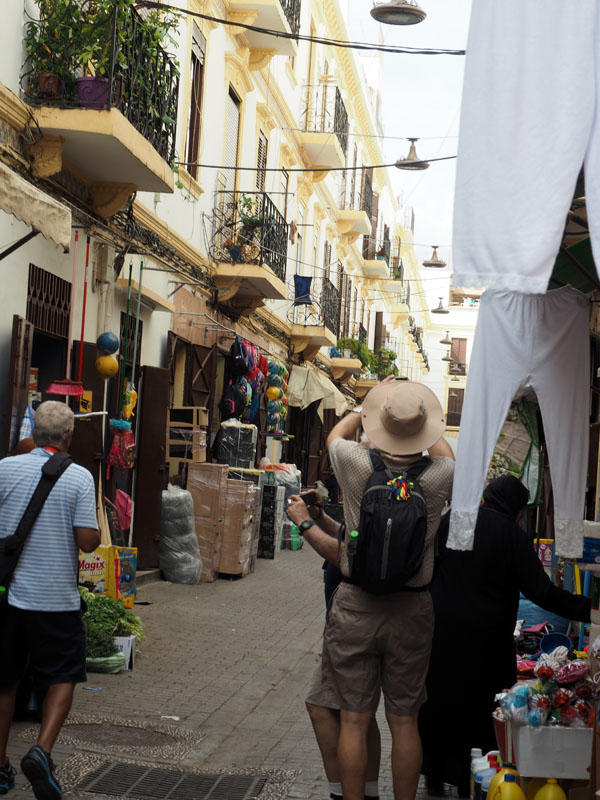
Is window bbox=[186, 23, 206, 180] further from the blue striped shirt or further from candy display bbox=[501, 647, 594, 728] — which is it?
candy display bbox=[501, 647, 594, 728]

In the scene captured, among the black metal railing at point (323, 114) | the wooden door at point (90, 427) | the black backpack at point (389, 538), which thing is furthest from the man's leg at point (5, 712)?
the black metal railing at point (323, 114)

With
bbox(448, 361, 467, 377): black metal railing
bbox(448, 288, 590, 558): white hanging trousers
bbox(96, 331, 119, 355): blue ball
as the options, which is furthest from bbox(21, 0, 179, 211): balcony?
bbox(448, 361, 467, 377): black metal railing

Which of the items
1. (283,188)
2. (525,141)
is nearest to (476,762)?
(525,141)

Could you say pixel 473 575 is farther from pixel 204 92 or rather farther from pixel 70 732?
pixel 204 92

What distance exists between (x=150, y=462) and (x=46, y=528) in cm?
822

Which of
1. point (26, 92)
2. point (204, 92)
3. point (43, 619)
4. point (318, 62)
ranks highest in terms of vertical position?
point (318, 62)

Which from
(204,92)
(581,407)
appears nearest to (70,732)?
(581,407)

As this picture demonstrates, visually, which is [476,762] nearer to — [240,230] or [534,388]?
[534,388]

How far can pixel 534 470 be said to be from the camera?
34.5 feet

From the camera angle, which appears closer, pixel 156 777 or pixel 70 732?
pixel 156 777

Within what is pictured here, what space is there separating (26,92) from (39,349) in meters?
2.51

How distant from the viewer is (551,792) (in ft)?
14.8

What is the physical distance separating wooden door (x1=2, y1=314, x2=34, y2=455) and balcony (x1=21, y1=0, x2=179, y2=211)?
1.48 metres

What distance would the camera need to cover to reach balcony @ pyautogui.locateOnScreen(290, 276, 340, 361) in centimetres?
2538
